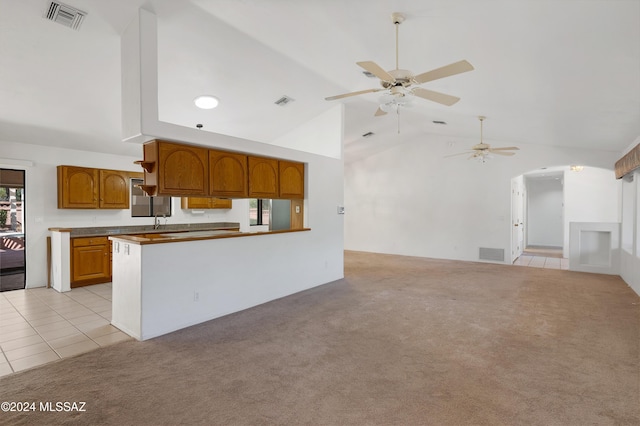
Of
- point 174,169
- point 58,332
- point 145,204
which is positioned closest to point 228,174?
point 174,169

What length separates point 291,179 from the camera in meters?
5.16

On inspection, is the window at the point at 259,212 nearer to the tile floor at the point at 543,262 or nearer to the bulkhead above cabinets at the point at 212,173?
the bulkhead above cabinets at the point at 212,173

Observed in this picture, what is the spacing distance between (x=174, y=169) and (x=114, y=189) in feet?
11.3

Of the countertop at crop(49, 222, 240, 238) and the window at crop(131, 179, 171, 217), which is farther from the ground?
the window at crop(131, 179, 171, 217)

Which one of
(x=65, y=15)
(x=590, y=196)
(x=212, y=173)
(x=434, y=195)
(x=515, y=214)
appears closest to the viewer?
(x=65, y=15)

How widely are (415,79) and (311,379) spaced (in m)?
2.61

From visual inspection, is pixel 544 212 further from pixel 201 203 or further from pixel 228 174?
pixel 228 174

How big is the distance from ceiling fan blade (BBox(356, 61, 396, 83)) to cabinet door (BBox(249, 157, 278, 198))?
2.32 metres

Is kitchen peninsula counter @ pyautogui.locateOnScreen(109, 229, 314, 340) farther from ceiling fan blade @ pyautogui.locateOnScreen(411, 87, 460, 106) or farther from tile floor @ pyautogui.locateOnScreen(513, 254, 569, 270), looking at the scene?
tile floor @ pyautogui.locateOnScreen(513, 254, 569, 270)

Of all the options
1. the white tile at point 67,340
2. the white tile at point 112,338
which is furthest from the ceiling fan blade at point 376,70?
the white tile at point 67,340

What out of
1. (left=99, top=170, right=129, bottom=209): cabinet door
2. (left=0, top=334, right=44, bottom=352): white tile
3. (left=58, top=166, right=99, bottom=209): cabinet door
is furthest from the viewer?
(left=99, top=170, right=129, bottom=209): cabinet door

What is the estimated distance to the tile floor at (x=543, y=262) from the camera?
7.64 m

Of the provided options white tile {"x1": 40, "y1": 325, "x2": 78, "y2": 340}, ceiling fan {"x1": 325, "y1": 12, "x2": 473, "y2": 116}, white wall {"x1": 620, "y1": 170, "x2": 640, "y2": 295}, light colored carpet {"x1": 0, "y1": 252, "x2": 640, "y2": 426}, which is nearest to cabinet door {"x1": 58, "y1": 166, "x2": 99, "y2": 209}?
white tile {"x1": 40, "y1": 325, "x2": 78, "y2": 340}

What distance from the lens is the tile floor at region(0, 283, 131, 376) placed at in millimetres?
3008
